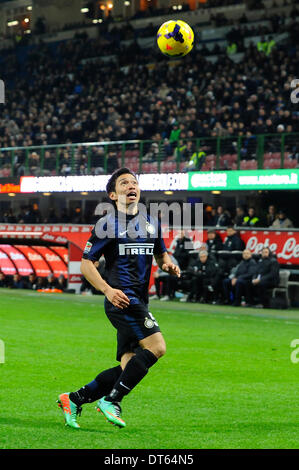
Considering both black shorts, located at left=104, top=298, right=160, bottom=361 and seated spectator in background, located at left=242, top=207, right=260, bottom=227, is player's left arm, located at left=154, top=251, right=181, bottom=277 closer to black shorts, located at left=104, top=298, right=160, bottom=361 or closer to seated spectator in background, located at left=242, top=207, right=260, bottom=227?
black shorts, located at left=104, top=298, right=160, bottom=361

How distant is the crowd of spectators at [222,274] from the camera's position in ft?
70.7

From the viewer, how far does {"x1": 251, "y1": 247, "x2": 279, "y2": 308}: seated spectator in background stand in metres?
21.3

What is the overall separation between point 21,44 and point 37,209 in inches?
887

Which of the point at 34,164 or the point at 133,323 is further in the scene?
the point at 34,164

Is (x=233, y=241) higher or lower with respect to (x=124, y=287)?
lower

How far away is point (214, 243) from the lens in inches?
920

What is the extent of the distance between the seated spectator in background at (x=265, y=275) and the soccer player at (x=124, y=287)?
582 inches

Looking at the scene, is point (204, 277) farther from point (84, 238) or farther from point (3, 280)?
point (3, 280)

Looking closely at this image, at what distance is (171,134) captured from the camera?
3088cm

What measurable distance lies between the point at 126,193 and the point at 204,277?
53.9 ft

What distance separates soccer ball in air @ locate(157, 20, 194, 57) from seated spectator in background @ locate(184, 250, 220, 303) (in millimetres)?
8273

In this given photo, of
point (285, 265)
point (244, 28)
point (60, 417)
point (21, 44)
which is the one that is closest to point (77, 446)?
point (60, 417)

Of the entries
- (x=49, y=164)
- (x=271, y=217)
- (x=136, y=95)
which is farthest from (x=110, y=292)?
(x=136, y=95)

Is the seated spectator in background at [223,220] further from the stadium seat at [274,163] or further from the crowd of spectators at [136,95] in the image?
the crowd of spectators at [136,95]
